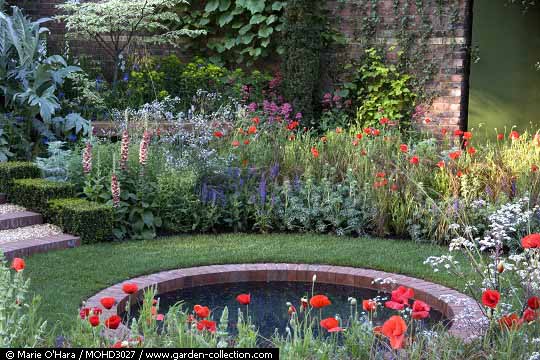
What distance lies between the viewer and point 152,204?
673 cm

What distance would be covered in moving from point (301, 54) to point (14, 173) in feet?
14.5

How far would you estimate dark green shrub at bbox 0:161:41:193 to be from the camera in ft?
23.9

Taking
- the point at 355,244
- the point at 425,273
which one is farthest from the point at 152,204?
the point at 425,273

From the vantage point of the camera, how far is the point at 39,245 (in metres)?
6.11

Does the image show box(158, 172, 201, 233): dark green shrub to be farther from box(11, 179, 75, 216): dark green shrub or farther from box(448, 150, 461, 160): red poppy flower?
box(448, 150, 461, 160): red poppy flower

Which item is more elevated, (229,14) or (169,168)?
(229,14)

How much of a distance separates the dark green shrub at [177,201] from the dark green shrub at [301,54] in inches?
144

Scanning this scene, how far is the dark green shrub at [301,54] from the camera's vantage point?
1025 cm

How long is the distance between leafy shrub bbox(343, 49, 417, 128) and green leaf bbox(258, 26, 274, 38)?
4.05ft

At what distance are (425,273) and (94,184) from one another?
3179 millimetres

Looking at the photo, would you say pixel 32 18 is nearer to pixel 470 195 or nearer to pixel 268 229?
pixel 268 229

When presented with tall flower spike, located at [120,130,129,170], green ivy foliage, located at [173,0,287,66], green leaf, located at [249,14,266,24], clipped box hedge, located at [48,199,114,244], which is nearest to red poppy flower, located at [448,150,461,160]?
tall flower spike, located at [120,130,129,170]

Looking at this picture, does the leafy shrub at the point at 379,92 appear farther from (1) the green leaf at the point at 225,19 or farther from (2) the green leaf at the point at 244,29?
(1) the green leaf at the point at 225,19

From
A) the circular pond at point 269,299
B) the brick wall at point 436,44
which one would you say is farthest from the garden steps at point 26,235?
the brick wall at point 436,44
